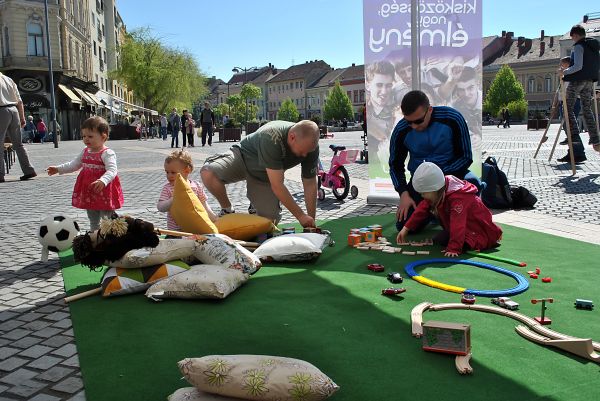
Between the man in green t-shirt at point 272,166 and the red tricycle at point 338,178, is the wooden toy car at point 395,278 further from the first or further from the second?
the red tricycle at point 338,178

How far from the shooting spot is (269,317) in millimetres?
3361

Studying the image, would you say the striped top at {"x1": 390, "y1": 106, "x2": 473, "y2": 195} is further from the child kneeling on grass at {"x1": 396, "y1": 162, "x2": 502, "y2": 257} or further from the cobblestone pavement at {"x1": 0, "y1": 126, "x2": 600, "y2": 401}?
the cobblestone pavement at {"x1": 0, "y1": 126, "x2": 600, "y2": 401}

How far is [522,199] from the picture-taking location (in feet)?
23.5

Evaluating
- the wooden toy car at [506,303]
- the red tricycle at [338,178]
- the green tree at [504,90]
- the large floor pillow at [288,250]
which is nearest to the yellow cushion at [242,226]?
the large floor pillow at [288,250]

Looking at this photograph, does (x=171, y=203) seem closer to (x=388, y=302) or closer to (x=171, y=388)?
(x=388, y=302)

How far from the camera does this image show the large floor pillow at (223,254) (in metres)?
4.15

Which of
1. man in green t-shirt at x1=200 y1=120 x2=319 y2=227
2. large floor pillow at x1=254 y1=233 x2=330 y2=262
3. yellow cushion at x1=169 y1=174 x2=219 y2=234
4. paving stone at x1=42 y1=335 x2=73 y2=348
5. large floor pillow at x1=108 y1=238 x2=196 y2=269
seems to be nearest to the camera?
paving stone at x1=42 y1=335 x2=73 y2=348

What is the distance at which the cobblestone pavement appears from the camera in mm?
2729

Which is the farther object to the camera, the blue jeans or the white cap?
the blue jeans

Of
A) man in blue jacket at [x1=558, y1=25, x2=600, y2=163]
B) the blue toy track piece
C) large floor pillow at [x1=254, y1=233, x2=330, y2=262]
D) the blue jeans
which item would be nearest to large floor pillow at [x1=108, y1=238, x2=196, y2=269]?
large floor pillow at [x1=254, y1=233, x2=330, y2=262]

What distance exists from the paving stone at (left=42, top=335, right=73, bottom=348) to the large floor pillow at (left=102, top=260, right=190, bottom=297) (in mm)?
688

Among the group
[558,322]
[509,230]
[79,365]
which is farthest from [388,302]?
[509,230]

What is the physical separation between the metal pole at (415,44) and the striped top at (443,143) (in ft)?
4.17

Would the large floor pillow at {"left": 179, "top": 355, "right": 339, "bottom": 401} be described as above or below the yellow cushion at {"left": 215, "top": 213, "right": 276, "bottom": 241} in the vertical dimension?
below
